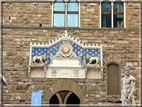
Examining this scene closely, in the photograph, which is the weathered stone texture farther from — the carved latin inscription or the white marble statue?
the white marble statue

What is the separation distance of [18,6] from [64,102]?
288 inches

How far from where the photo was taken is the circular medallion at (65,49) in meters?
14.3

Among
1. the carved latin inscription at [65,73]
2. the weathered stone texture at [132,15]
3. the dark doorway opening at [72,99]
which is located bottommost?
the dark doorway opening at [72,99]

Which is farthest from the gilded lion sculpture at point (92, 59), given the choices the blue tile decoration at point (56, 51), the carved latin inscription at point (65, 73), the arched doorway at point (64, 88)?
the arched doorway at point (64, 88)

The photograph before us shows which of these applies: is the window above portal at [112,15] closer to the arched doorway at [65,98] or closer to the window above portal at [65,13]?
the window above portal at [65,13]

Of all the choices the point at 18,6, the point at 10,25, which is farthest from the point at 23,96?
the point at 18,6

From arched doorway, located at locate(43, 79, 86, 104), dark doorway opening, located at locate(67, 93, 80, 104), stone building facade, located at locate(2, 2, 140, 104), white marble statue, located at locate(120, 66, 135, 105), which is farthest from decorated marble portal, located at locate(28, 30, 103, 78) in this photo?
dark doorway opening, located at locate(67, 93, 80, 104)

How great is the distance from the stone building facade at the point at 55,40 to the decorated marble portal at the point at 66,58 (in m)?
0.16

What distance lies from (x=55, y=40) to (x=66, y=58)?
3.58ft

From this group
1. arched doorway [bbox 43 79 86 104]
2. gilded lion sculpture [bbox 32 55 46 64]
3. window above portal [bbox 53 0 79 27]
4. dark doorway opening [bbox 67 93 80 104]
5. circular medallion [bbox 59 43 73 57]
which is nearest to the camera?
arched doorway [bbox 43 79 86 104]

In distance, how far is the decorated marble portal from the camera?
14.1 metres

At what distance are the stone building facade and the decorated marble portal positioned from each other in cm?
16

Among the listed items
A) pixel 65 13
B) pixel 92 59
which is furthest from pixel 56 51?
pixel 65 13

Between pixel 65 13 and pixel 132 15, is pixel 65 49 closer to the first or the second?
pixel 65 13
